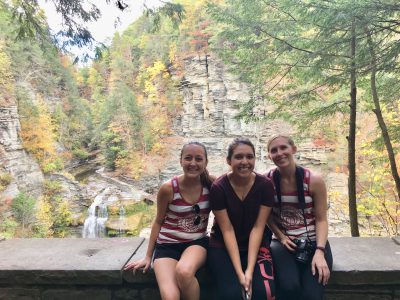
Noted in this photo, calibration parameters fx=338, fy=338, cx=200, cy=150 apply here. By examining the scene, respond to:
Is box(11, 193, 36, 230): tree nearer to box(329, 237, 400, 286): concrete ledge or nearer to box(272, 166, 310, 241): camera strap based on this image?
box(272, 166, 310, 241): camera strap

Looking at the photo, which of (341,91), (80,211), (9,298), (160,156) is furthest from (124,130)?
(9,298)

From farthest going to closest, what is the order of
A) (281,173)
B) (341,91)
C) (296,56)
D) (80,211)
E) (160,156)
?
(160,156), (80,211), (341,91), (296,56), (281,173)

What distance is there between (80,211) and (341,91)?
61.4 feet

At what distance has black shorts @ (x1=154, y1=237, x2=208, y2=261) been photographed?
7.07 feet

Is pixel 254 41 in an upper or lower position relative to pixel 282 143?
upper

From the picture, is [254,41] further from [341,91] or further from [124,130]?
[124,130]

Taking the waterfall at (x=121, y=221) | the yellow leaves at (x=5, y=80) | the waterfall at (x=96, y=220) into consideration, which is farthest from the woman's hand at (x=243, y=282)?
the yellow leaves at (x=5, y=80)

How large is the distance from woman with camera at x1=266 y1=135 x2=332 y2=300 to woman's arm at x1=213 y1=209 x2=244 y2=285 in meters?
0.26

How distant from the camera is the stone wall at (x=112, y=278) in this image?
2123mm

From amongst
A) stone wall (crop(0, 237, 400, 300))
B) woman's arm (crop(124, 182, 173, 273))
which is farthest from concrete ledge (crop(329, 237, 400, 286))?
woman's arm (crop(124, 182, 173, 273))

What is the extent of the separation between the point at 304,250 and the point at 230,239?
0.47 meters

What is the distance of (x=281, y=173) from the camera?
7.70 feet

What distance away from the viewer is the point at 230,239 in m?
2.09

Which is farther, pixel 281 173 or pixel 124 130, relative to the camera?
pixel 124 130
